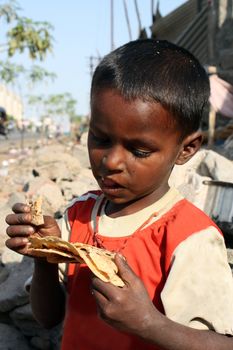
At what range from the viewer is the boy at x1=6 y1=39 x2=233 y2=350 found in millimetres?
1179

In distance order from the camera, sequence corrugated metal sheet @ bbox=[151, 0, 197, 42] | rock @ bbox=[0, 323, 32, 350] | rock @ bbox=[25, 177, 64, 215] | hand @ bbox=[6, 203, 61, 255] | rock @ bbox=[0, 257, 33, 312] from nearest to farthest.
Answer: hand @ bbox=[6, 203, 61, 255]
rock @ bbox=[0, 323, 32, 350]
rock @ bbox=[0, 257, 33, 312]
rock @ bbox=[25, 177, 64, 215]
corrugated metal sheet @ bbox=[151, 0, 197, 42]

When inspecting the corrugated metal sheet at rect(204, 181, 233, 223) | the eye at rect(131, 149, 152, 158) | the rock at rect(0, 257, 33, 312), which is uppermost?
the eye at rect(131, 149, 152, 158)

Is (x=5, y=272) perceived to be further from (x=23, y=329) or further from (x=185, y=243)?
(x=185, y=243)

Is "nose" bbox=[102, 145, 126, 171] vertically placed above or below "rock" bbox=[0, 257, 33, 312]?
above

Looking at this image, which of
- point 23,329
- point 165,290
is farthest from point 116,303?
point 23,329

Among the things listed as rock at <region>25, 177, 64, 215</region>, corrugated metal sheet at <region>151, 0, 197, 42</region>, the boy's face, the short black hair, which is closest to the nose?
the boy's face

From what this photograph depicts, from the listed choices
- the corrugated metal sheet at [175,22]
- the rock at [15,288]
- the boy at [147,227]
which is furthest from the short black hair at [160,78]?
the corrugated metal sheet at [175,22]

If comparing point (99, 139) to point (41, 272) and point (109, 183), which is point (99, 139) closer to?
point (109, 183)

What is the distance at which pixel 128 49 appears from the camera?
53.7 inches

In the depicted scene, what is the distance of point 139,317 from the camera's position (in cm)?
115

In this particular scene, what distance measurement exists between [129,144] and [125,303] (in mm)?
405

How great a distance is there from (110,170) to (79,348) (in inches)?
21.2

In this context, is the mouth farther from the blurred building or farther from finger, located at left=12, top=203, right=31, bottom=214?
the blurred building

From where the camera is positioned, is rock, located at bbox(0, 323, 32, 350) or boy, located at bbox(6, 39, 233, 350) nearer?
boy, located at bbox(6, 39, 233, 350)
